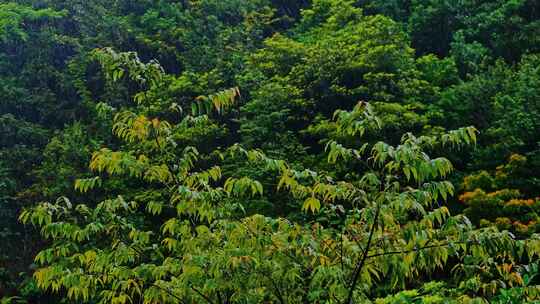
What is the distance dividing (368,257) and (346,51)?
36.0 feet

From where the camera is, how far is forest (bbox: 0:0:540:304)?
161 inches

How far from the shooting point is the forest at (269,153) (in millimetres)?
4098

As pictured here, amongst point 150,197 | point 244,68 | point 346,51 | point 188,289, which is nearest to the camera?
point 188,289

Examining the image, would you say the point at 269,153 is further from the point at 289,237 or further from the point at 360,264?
the point at 360,264

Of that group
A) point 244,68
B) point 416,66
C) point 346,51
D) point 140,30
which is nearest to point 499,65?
point 416,66

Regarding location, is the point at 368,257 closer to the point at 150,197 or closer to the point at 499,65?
the point at 150,197

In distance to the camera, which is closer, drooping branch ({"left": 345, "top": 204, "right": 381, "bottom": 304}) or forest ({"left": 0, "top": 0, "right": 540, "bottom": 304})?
drooping branch ({"left": 345, "top": 204, "right": 381, "bottom": 304})

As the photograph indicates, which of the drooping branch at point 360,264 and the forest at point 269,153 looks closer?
the drooping branch at point 360,264

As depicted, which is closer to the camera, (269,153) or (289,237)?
(289,237)

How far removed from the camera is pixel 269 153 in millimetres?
12812

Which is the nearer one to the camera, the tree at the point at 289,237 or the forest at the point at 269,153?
the tree at the point at 289,237

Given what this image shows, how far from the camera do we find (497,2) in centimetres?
1658

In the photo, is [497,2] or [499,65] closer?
[499,65]

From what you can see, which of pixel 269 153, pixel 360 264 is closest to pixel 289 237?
pixel 360 264
